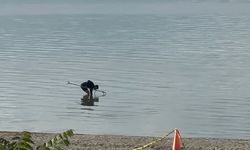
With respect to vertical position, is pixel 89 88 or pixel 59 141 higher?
pixel 89 88

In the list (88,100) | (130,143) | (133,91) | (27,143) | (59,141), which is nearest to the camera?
(27,143)

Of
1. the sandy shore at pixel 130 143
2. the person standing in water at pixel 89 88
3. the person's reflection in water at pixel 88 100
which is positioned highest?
the person standing in water at pixel 89 88

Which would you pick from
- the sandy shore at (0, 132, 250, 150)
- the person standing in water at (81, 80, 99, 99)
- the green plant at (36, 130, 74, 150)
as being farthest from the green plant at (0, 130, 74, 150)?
the person standing in water at (81, 80, 99, 99)

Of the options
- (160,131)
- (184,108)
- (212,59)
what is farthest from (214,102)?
(212,59)

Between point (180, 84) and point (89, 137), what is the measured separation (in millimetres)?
16361

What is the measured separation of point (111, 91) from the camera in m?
28.9

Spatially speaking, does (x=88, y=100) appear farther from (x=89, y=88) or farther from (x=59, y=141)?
(x=59, y=141)

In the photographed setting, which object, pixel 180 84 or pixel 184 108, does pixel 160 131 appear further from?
pixel 180 84

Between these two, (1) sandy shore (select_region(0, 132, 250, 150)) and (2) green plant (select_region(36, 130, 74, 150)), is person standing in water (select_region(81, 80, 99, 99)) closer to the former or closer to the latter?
Answer: (1) sandy shore (select_region(0, 132, 250, 150))

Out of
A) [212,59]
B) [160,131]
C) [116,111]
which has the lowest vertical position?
[160,131]

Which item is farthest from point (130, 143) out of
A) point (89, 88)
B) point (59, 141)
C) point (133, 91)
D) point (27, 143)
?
point (133, 91)

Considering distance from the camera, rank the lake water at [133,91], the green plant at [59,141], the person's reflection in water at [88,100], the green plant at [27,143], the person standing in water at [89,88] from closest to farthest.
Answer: the green plant at [27,143] < the green plant at [59,141] < the lake water at [133,91] < the person's reflection in water at [88,100] < the person standing in water at [89,88]

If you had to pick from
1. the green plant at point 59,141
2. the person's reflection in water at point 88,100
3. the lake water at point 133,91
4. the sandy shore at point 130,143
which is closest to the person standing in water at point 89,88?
the person's reflection in water at point 88,100

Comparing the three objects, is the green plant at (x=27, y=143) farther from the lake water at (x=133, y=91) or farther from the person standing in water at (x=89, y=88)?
the person standing in water at (x=89, y=88)
